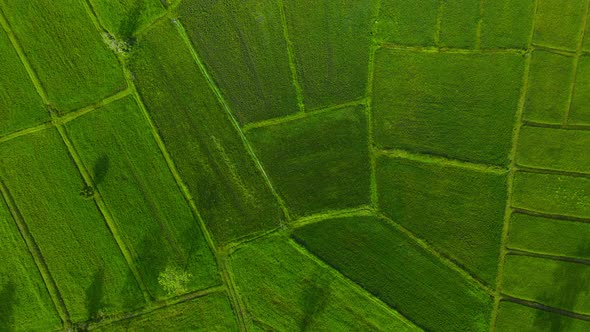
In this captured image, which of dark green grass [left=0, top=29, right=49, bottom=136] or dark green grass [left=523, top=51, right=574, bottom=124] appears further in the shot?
dark green grass [left=0, top=29, right=49, bottom=136]

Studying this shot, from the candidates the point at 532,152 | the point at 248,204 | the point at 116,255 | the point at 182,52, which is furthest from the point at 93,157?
the point at 532,152

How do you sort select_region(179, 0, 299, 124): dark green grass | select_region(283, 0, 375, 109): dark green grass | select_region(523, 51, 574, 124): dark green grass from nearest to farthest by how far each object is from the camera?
1. select_region(523, 51, 574, 124): dark green grass
2. select_region(283, 0, 375, 109): dark green grass
3. select_region(179, 0, 299, 124): dark green grass

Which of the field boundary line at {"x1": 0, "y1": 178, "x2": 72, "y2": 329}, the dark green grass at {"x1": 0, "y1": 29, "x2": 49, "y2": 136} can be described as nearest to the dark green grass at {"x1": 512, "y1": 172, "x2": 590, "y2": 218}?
the field boundary line at {"x1": 0, "y1": 178, "x2": 72, "y2": 329}

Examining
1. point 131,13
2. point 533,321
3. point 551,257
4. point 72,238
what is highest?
point 131,13

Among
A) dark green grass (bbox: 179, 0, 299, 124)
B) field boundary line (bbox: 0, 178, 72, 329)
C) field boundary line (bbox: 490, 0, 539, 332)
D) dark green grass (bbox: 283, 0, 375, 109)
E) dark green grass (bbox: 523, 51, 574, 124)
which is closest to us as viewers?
dark green grass (bbox: 523, 51, 574, 124)

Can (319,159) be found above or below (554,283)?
above

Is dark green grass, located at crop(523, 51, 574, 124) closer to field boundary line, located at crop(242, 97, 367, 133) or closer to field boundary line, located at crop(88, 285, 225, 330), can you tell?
field boundary line, located at crop(242, 97, 367, 133)

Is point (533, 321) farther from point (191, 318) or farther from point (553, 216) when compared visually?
point (191, 318)

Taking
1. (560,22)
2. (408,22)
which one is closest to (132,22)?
(408,22)
